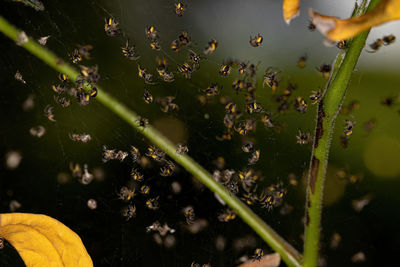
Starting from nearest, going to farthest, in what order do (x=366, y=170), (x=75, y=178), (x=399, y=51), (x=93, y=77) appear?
(x=93, y=77) → (x=399, y=51) → (x=75, y=178) → (x=366, y=170)

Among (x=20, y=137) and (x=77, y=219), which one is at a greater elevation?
(x=20, y=137)

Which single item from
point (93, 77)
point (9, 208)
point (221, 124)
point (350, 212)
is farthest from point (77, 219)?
point (350, 212)

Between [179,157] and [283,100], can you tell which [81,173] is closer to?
[283,100]

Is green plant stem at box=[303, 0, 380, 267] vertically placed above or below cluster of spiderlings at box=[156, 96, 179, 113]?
below

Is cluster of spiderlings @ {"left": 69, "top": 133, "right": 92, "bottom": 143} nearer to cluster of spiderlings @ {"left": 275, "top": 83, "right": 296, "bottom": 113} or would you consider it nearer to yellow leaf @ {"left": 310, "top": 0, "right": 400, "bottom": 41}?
cluster of spiderlings @ {"left": 275, "top": 83, "right": 296, "bottom": 113}

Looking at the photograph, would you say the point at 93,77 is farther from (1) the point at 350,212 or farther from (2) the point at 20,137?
(1) the point at 350,212

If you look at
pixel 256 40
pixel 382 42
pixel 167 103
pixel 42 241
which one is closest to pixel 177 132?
pixel 167 103

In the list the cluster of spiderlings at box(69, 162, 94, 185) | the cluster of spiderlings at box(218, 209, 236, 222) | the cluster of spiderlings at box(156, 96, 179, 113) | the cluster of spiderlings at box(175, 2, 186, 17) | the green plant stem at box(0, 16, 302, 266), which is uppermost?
the cluster of spiderlings at box(175, 2, 186, 17)

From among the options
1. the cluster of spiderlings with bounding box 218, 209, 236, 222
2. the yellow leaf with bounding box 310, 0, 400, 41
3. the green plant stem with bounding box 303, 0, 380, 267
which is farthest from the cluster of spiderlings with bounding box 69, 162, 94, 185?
the yellow leaf with bounding box 310, 0, 400, 41
